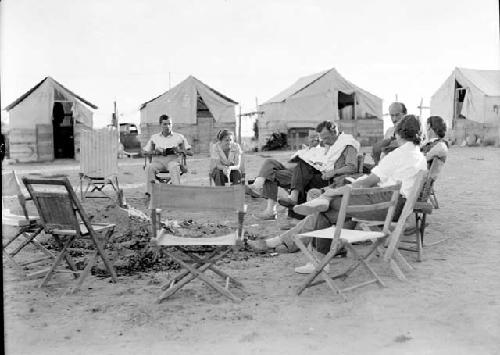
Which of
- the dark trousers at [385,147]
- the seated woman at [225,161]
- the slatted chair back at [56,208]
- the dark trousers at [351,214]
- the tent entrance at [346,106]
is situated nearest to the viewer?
the slatted chair back at [56,208]

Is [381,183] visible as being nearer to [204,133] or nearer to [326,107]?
[204,133]

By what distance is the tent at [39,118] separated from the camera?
19.7 m

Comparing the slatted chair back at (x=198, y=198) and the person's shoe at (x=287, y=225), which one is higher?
the slatted chair back at (x=198, y=198)

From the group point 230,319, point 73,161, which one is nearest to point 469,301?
point 230,319

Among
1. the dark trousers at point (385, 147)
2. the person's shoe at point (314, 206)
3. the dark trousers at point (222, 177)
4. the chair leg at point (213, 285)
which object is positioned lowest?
the chair leg at point (213, 285)

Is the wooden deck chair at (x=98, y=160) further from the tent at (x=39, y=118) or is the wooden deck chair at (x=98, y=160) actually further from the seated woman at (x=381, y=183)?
the tent at (x=39, y=118)

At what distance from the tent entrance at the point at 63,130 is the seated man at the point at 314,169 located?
1504 cm

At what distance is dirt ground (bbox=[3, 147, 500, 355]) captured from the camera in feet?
10.1

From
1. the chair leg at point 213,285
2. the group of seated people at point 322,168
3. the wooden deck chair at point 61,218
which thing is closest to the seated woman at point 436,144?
the group of seated people at point 322,168

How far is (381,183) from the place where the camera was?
4.79 m

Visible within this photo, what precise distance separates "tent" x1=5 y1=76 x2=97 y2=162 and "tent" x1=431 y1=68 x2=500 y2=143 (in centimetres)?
1460

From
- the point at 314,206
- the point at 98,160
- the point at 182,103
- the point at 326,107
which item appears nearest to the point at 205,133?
the point at 182,103

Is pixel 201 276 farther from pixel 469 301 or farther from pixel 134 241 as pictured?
pixel 134 241

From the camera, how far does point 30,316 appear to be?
11.9 ft
